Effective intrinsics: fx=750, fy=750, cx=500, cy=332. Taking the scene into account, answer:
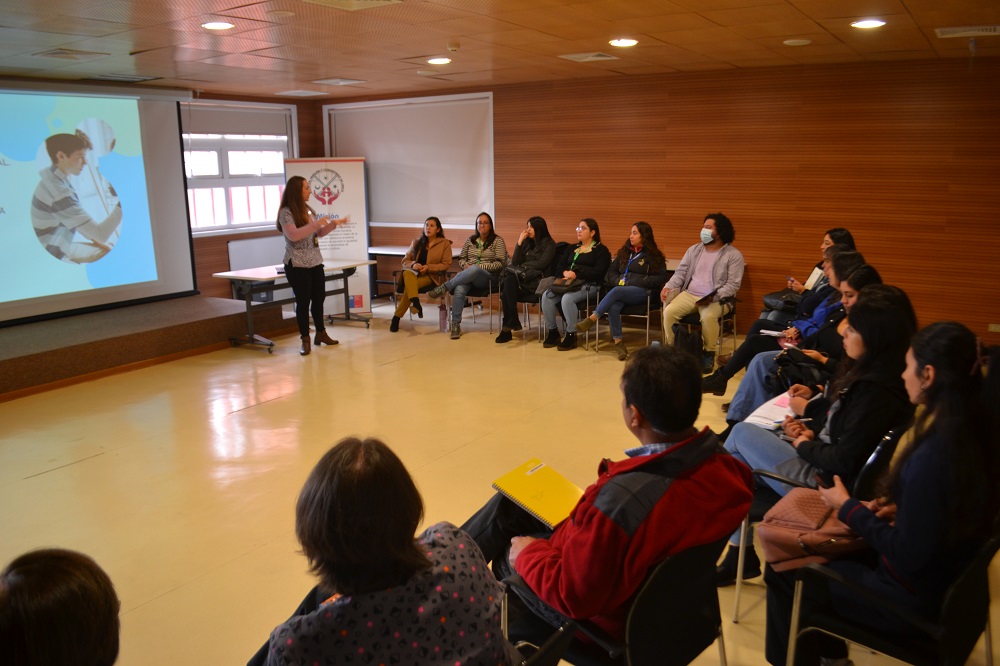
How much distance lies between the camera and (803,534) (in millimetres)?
2141

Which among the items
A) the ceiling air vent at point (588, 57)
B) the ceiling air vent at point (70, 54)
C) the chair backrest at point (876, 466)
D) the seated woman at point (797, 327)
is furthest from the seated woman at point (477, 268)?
the chair backrest at point (876, 466)

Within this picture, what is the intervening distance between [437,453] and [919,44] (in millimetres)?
4446

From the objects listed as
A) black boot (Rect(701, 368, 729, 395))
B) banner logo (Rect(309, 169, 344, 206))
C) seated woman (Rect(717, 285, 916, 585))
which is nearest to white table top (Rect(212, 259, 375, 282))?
banner logo (Rect(309, 169, 344, 206))

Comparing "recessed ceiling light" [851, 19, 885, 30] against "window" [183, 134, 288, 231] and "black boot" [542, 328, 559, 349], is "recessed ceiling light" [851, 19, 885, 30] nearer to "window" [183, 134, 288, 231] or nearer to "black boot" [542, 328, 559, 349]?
"black boot" [542, 328, 559, 349]

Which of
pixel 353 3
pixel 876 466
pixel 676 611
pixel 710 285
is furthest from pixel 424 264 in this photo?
pixel 676 611

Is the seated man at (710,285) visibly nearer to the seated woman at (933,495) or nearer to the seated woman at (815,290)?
the seated woman at (815,290)

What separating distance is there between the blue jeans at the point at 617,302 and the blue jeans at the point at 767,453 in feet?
11.8

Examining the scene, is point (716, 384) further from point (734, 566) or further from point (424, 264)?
point (424, 264)

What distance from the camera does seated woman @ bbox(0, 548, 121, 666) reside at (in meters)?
1.01

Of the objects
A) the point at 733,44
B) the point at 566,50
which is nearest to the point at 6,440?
the point at 566,50

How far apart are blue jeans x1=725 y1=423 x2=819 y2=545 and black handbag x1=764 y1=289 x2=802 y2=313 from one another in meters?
3.00

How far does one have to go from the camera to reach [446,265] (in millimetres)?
7840

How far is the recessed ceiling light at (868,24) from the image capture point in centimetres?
451

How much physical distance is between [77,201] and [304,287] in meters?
2.35
